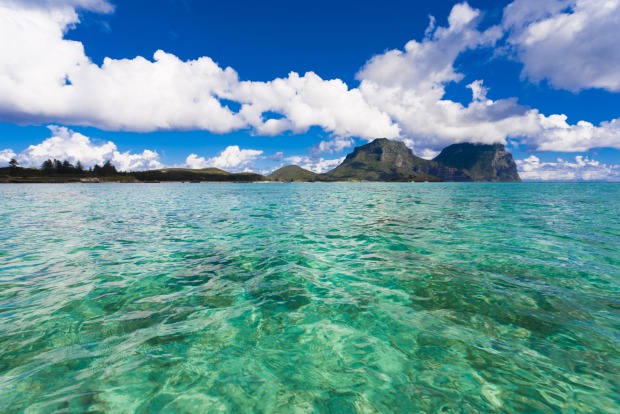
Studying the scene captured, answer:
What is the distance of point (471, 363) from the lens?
6816 millimetres

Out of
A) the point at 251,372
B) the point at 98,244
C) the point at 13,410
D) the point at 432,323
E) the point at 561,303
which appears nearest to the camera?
the point at 13,410

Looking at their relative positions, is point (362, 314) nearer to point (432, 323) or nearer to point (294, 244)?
point (432, 323)

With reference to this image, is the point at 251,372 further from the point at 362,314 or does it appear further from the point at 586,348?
the point at 586,348

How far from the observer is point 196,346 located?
7469 millimetres

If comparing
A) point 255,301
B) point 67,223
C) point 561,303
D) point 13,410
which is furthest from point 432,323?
point 67,223

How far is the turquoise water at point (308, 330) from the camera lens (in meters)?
5.82

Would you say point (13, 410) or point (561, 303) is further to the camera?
point (561, 303)

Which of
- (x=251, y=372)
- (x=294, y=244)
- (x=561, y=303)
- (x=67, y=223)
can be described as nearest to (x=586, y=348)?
(x=561, y=303)

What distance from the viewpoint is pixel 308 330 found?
844 cm

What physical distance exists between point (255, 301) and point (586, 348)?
31.1ft

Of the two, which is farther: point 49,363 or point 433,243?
point 433,243

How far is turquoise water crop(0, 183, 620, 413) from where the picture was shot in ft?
19.1

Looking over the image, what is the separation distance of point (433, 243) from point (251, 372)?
16.2 m

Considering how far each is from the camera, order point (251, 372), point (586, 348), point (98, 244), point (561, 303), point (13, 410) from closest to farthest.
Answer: point (13, 410) → point (251, 372) → point (586, 348) → point (561, 303) → point (98, 244)
